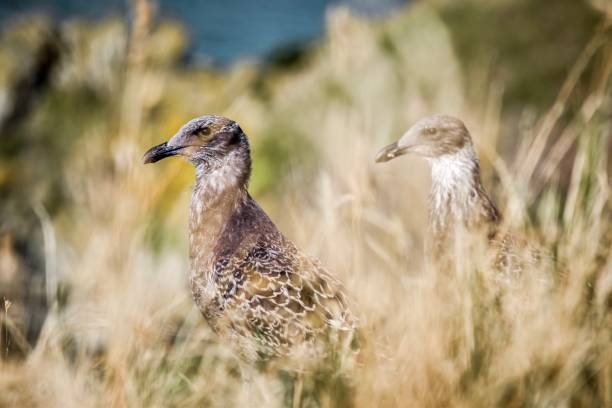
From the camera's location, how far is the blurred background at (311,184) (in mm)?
2195

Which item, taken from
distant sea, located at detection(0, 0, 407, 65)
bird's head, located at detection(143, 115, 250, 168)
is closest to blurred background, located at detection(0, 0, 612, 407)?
distant sea, located at detection(0, 0, 407, 65)

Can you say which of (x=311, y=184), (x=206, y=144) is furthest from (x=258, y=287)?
(x=311, y=184)

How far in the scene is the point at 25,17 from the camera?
339 inches

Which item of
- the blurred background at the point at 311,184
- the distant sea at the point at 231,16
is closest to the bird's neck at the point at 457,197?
the blurred background at the point at 311,184

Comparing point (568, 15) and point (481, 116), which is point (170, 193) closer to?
point (481, 116)

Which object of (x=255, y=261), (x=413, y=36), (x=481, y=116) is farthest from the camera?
(x=413, y=36)

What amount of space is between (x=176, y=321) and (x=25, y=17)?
575cm

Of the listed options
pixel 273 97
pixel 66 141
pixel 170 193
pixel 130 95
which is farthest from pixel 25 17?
pixel 130 95

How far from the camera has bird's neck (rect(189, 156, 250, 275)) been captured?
6.97ft

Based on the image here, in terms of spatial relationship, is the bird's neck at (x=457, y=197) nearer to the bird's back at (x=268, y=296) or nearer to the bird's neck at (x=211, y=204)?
the bird's back at (x=268, y=296)

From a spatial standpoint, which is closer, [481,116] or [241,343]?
[241,343]

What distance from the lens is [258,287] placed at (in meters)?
2.33

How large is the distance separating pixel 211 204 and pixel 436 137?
2.16ft

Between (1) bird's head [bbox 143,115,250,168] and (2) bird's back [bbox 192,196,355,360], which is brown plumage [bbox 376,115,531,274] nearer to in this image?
(2) bird's back [bbox 192,196,355,360]
